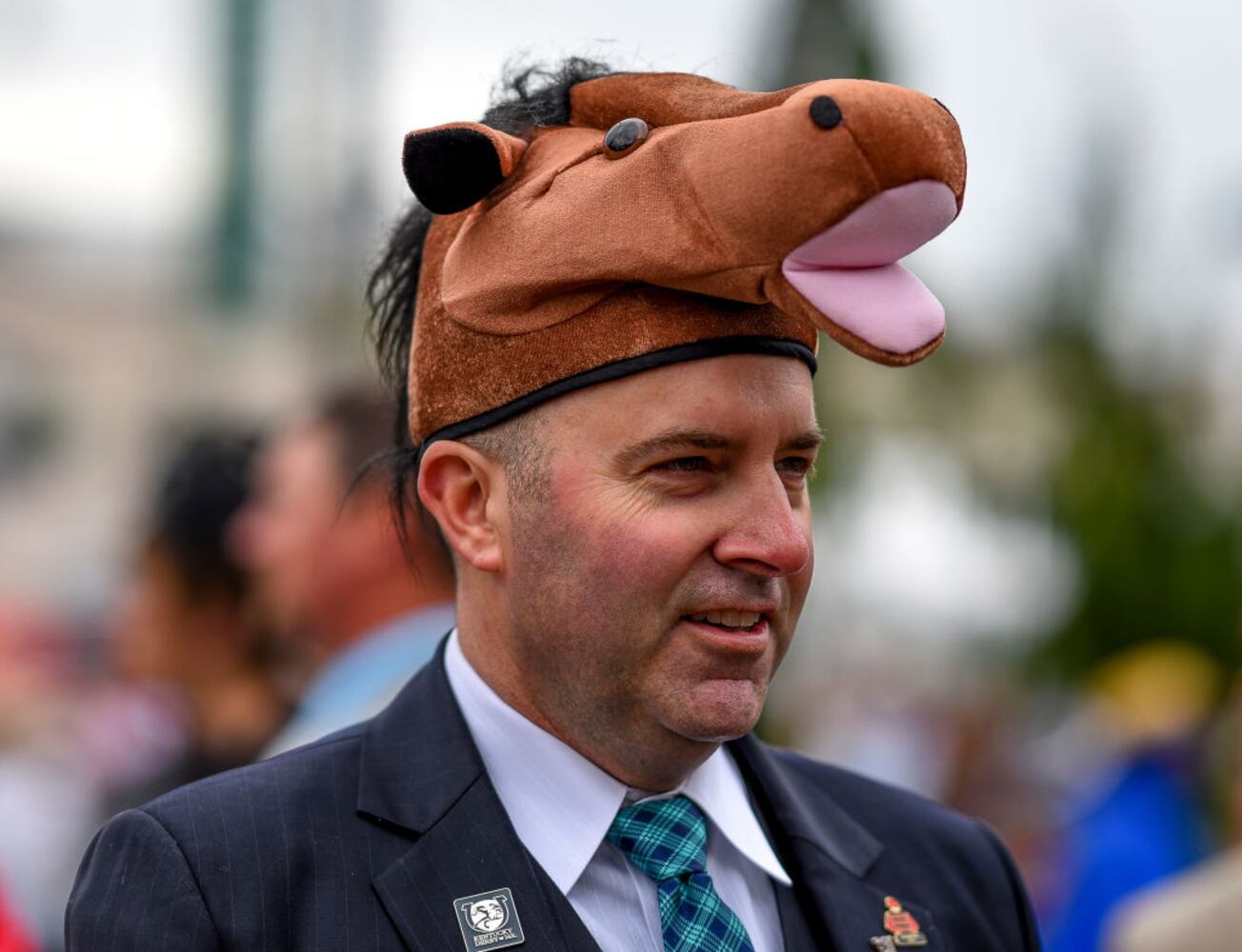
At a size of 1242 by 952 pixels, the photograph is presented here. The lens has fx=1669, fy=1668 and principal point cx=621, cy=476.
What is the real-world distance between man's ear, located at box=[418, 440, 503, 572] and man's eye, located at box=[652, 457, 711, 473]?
0.25 metres

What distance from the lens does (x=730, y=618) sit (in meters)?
2.23

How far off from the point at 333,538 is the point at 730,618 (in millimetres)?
1921

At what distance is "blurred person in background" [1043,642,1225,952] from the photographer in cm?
573

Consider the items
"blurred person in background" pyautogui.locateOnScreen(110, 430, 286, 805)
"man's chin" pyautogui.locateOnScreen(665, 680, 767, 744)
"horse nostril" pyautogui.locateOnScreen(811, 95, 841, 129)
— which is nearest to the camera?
"horse nostril" pyautogui.locateOnScreen(811, 95, 841, 129)

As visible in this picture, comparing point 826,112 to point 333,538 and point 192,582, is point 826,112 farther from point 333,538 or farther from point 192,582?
point 192,582

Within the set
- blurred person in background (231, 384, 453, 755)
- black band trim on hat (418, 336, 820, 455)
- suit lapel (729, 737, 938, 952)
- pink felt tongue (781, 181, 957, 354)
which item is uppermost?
pink felt tongue (781, 181, 957, 354)

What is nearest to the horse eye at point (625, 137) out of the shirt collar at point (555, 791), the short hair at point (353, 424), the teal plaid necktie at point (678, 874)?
the shirt collar at point (555, 791)

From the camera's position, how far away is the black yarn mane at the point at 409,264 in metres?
2.51

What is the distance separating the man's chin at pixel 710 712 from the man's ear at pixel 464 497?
0.33 meters

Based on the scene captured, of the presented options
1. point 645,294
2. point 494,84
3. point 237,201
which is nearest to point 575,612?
point 645,294

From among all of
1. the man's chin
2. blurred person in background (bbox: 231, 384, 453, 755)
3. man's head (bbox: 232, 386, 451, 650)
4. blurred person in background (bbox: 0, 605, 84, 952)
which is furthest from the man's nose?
blurred person in background (bbox: 0, 605, 84, 952)

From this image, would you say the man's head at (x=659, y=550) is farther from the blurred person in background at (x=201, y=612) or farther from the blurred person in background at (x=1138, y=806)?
the blurred person in background at (x=1138, y=806)

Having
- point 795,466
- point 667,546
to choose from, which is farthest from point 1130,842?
point 667,546

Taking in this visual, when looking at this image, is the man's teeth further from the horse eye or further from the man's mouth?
the horse eye
